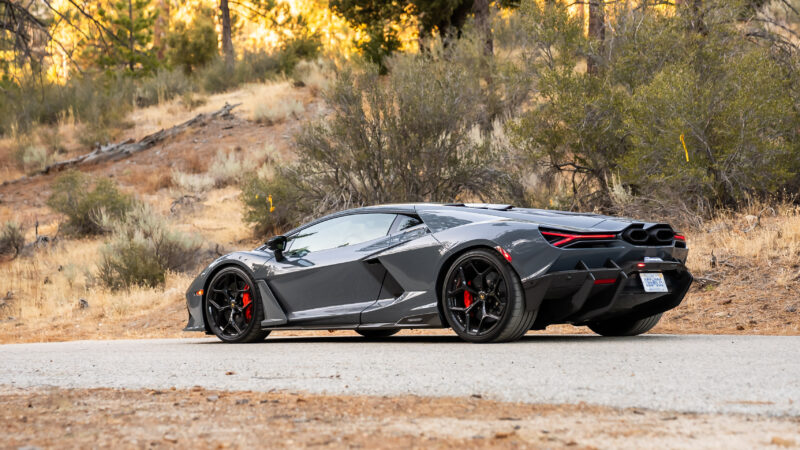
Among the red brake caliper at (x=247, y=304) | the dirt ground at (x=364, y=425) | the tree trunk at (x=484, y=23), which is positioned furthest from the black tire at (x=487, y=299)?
the tree trunk at (x=484, y=23)

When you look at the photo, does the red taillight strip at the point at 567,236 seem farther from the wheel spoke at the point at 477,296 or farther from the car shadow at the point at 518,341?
the car shadow at the point at 518,341

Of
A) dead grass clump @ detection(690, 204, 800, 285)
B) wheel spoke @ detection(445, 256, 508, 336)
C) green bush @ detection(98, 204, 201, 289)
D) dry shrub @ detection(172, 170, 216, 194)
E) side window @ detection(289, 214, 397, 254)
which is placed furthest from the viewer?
dry shrub @ detection(172, 170, 216, 194)

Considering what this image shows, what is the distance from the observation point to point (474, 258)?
25.8 ft

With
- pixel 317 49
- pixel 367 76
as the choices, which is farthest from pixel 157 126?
pixel 367 76

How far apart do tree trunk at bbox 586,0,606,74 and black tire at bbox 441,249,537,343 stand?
A: 12.1 m

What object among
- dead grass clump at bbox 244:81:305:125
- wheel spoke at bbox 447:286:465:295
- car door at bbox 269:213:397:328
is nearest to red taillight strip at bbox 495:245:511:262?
wheel spoke at bbox 447:286:465:295

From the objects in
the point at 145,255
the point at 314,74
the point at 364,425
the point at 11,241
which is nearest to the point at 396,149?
the point at 145,255

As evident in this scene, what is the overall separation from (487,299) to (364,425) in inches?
143

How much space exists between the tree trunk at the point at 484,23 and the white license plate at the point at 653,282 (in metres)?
21.5

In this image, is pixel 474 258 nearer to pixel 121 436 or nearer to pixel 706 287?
pixel 121 436

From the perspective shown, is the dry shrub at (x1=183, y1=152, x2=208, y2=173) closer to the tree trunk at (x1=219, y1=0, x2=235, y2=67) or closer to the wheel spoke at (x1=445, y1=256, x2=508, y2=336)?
the tree trunk at (x1=219, y1=0, x2=235, y2=67)

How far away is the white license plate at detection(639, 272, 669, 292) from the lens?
7871mm

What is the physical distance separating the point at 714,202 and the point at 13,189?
2250 cm

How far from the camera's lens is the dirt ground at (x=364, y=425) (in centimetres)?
395
